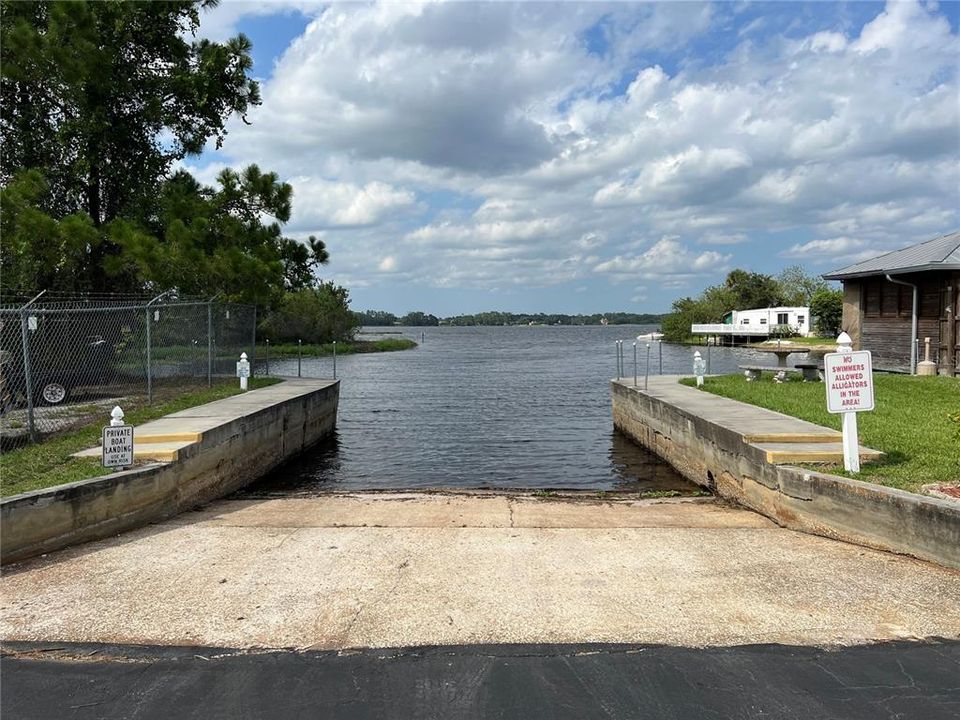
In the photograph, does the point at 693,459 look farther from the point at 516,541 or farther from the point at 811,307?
the point at 811,307

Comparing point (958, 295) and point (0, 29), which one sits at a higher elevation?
point (0, 29)

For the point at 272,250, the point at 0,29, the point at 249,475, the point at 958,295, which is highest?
the point at 0,29

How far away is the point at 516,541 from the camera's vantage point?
6848 millimetres

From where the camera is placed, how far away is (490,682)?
12.7ft

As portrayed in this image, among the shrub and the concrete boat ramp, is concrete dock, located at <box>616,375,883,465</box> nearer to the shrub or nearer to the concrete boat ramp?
the concrete boat ramp

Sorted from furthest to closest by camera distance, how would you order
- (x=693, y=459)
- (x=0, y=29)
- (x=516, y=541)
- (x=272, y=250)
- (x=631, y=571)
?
(x=272, y=250) → (x=0, y=29) → (x=693, y=459) → (x=516, y=541) → (x=631, y=571)

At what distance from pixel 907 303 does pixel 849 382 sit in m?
14.7

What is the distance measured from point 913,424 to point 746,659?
798 centimetres

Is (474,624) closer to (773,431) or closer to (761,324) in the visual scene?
(773,431)

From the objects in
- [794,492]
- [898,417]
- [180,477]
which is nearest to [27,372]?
A: [180,477]

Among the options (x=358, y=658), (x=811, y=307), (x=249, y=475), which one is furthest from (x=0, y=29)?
(x=811, y=307)

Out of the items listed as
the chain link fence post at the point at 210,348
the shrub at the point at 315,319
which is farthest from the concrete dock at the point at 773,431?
the shrub at the point at 315,319

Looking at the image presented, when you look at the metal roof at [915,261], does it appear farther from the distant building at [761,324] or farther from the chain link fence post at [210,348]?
the distant building at [761,324]

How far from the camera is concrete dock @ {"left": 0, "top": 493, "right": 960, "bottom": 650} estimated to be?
4551mm
